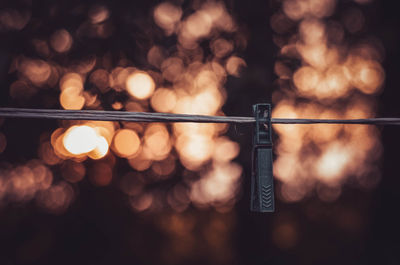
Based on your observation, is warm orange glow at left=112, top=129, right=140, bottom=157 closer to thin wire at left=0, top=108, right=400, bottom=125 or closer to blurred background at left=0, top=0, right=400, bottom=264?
blurred background at left=0, top=0, right=400, bottom=264

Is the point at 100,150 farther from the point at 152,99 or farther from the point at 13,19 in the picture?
the point at 13,19

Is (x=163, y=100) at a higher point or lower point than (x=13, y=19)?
lower

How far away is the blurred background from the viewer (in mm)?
6645

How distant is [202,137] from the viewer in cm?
720

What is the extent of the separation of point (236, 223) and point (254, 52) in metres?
4.16

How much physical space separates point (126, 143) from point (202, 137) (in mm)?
1880

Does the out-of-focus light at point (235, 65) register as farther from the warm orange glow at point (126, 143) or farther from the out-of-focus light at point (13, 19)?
the out-of-focus light at point (13, 19)

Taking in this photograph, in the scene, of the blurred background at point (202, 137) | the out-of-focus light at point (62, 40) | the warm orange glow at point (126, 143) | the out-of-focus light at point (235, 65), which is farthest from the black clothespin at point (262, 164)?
the out-of-focus light at point (62, 40)

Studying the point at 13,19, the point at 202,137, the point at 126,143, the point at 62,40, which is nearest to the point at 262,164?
the point at 202,137

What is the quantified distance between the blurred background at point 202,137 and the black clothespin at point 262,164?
179 inches

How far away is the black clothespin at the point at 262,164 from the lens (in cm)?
194

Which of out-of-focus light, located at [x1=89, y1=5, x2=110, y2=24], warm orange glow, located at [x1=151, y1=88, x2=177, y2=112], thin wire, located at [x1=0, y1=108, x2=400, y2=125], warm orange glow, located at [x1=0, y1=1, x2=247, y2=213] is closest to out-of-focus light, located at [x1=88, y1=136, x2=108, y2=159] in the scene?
warm orange glow, located at [x1=0, y1=1, x2=247, y2=213]

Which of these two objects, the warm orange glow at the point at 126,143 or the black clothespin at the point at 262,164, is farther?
the warm orange glow at the point at 126,143

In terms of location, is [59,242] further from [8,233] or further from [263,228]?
[263,228]
